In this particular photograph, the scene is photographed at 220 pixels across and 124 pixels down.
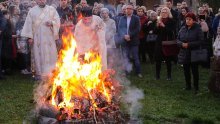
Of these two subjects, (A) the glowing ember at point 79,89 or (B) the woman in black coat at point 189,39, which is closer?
(A) the glowing ember at point 79,89

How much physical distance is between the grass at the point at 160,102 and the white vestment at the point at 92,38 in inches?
56.2

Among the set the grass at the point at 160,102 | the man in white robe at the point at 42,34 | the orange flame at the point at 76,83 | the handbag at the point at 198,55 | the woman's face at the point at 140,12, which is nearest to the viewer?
the orange flame at the point at 76,83

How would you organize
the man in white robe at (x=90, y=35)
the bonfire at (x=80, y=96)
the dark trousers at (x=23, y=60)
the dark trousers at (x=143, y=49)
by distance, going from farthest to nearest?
1. the dark trousers at (x=143, y=49)
2. the dark trousers at (x=23, y=60)
3. the man in white robe at (x=90, y=35)
4. the bonfire at (x=80, y=96)

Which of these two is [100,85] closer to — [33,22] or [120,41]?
[33,22]

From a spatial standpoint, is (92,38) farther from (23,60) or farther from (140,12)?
(140,12)

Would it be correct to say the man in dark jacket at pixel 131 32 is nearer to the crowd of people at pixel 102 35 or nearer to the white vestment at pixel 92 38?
the crowd of people at pixel 102 35

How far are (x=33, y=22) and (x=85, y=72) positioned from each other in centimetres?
476

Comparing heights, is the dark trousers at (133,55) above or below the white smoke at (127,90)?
above

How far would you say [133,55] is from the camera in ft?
47.6

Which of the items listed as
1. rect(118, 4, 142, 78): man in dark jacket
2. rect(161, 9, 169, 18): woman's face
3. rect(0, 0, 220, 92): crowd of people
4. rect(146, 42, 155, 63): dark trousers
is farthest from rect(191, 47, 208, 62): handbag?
rect(146, 42, 155, 63): dark trousers

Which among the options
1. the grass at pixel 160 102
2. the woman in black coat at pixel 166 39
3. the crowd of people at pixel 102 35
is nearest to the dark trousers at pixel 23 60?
the crowd of people at pixel 102 35

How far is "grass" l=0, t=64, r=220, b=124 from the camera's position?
9.19 m

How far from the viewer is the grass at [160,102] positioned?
30.1 feet

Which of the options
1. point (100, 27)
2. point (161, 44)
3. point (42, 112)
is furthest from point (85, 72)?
point (161, 44)
